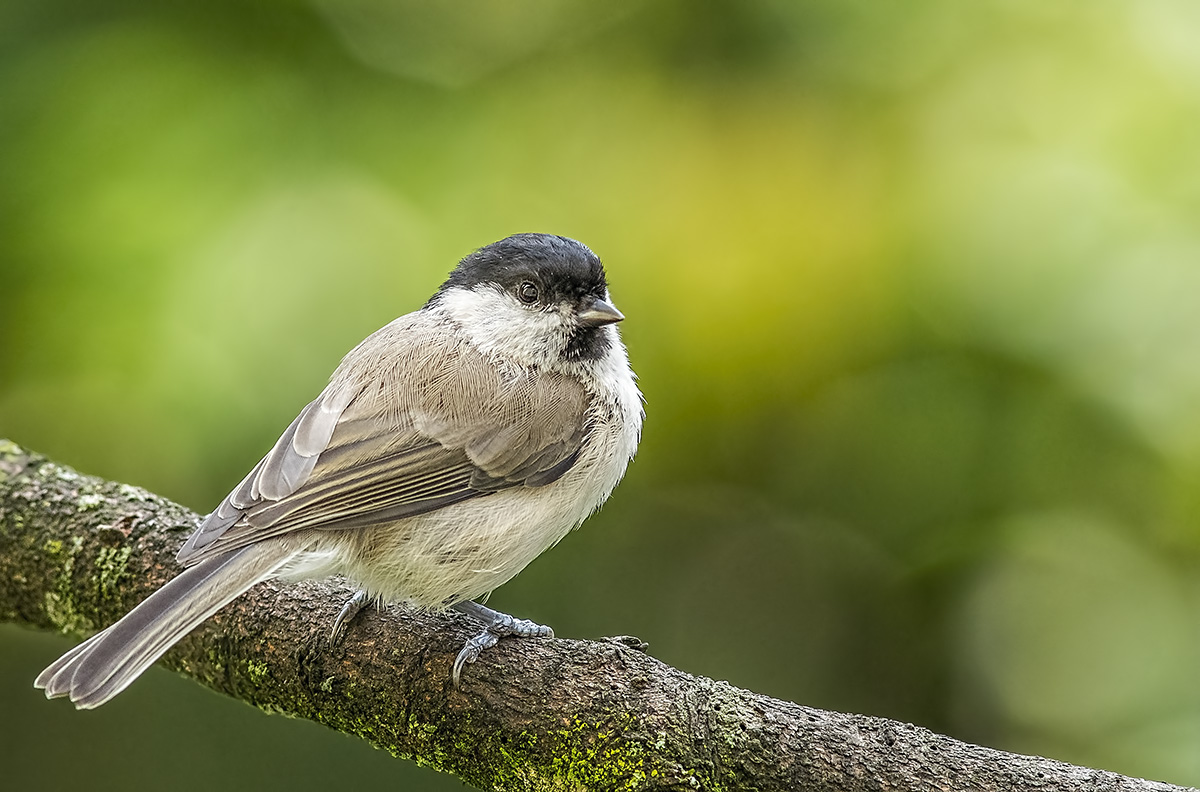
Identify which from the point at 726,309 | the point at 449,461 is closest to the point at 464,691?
the point at 449,461

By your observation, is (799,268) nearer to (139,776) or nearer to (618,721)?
(618,721)

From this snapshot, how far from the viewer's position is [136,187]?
3.31m

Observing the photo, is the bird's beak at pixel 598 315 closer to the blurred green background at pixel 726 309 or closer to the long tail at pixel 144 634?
the blurred green background at pixel 726 309

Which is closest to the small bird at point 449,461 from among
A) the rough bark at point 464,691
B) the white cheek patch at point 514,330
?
the white cheek patch at point 514,330

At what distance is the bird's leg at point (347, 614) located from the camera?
2.62 meters

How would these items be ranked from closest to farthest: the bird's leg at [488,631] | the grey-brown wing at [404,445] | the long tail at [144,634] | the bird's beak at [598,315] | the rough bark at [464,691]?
the rough bark at [464,691] < the long tail at [144,634] < the bird's leg at [488,631] < the grey-brown wing at [404,445] < the bird's beak at [598,315]

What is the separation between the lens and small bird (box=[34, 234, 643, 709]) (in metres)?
2.47

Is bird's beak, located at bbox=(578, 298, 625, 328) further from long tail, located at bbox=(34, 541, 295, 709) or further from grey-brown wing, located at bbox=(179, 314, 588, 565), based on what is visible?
long tail, located at bbox=(34, 541, 295, 709)

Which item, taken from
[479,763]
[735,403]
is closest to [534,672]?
[479,763]

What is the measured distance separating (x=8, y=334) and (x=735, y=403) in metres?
2.18

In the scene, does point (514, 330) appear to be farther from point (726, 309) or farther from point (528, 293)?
point (726, 309)

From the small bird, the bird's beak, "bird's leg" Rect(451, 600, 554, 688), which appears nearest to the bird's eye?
the small bird

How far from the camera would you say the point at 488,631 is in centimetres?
253

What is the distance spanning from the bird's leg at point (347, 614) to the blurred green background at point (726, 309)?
65 cm
